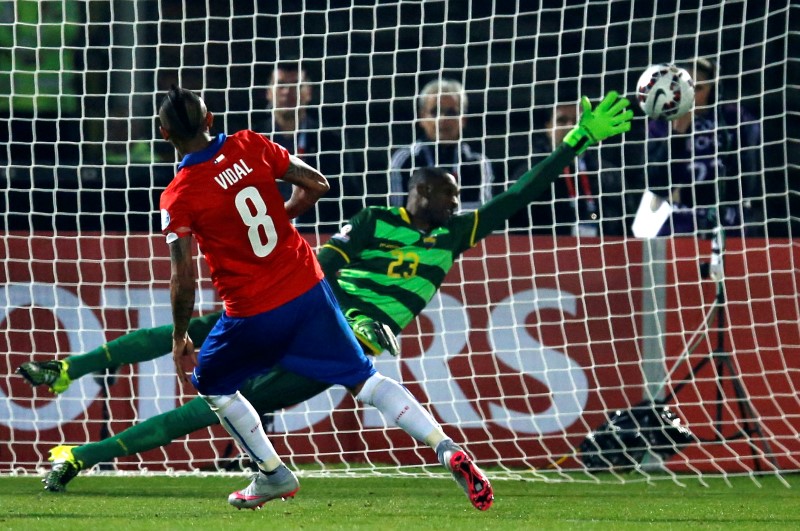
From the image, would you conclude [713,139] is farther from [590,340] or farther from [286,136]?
[286,136]

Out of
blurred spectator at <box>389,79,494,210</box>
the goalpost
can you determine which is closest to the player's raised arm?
the goalpost

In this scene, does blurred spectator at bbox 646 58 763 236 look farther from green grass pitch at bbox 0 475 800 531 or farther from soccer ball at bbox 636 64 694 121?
green grass pitch at bbox 0 475 800 531

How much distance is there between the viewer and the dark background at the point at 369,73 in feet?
27.1

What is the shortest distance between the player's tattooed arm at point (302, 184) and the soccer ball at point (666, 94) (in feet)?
8.45

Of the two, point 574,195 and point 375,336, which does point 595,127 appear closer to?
point 375,336

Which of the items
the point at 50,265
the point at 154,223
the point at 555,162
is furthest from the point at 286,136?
the point at 555,162

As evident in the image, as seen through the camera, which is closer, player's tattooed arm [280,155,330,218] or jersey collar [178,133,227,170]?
jersey collar [178,133,227,170]

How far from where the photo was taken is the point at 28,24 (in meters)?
8.15

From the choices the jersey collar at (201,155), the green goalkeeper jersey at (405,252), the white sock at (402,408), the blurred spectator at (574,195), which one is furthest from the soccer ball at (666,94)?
the jersey collar at (201,155)

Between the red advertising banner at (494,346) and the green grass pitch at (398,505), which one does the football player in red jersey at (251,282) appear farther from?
the red advertising banner at (494,346)

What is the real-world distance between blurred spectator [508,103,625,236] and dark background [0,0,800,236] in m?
0.20

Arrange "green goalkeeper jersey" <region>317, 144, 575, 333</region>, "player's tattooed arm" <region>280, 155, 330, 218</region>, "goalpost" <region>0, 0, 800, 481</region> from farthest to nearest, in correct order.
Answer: "goalpost" <region>0, 0, 800, 481</region>
"green goalkeeper jersey" <region>317, 144, 575, 333</region>
"player's tattooed arm" <region>280, 155, 330, 218</region>

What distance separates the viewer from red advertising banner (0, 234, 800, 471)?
296 inches

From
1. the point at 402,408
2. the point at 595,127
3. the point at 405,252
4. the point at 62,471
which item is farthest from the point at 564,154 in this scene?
the point at 62,471
